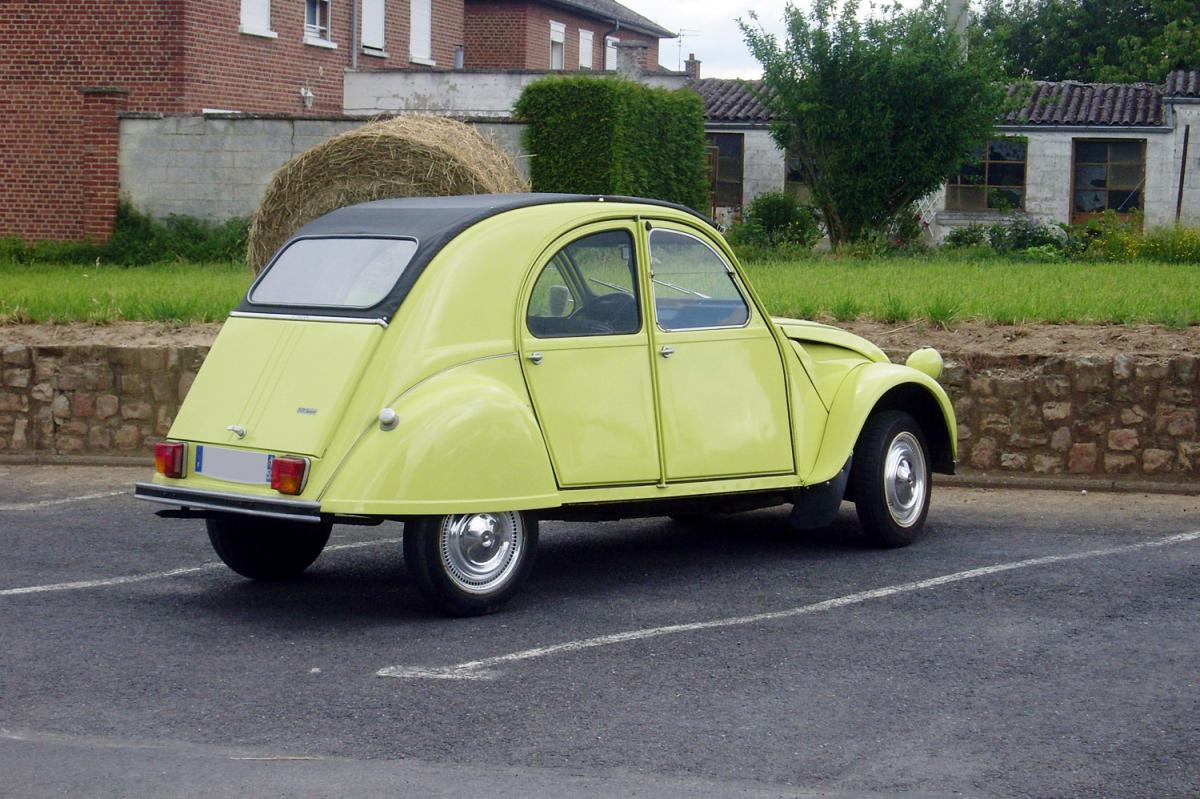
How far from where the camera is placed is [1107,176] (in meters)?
36.3

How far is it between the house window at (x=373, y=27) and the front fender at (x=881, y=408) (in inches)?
993

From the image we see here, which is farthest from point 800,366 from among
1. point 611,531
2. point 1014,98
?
point 1014,98

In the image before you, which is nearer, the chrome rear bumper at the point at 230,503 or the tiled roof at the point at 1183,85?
the chrome rear bumper at the point at 230,503

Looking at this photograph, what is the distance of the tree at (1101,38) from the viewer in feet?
165

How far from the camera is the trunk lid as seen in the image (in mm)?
6715

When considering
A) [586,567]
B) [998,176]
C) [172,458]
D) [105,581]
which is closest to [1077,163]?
[998,176]

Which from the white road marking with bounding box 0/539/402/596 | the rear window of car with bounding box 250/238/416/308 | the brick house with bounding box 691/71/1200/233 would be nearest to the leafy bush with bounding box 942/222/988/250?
the brick house with bounding box 691/71/1200/233

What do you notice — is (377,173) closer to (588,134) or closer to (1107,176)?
(588,134)

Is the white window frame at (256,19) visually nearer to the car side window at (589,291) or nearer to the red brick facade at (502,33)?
the red brick facade at (502,33)

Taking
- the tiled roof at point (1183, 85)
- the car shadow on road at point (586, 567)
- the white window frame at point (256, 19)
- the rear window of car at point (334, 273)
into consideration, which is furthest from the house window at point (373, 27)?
the rear window of car at point (334, 273)

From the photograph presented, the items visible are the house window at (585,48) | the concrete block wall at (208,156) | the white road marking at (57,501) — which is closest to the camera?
the white road marking at (57,501)

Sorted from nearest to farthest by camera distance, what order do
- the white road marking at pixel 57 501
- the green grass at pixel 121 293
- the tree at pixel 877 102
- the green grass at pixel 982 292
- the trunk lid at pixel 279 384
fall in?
the trunk lid at pixel 279 384 < the white road marking at pixel 57 501 < the green grass at pixel 982 292 < the green grass at pixel 121 293 < the tree at pixel 877 102

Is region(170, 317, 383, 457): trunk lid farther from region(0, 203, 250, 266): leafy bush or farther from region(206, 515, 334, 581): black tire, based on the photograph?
region(0, 203, 250, 266): leafy bush

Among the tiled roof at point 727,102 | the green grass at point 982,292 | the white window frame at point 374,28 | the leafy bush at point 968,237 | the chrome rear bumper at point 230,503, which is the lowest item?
the chrome rear bumper at point 230,503
